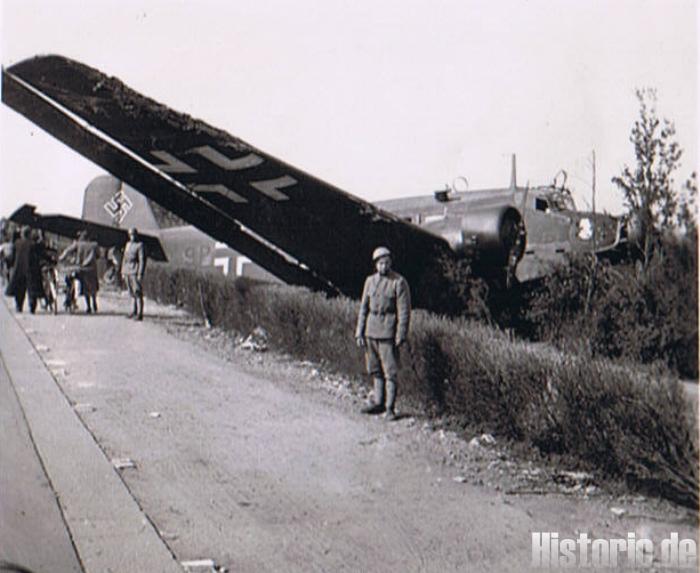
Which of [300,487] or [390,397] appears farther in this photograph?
[390,397]

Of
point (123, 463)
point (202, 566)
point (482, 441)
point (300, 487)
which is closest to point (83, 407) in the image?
point (123, 463)

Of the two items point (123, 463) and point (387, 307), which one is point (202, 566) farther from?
point (387, 307)

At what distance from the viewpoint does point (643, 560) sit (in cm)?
416

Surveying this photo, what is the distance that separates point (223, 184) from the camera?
10.3m

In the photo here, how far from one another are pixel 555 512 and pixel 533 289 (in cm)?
591

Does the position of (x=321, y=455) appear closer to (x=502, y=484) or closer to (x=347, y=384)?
(x=502, y=484)

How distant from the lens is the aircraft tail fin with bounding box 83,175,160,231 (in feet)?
100

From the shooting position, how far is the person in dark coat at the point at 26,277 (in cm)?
1540

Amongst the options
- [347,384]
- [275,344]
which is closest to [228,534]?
[347,384]

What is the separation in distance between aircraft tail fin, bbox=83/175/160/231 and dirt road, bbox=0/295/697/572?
22.0m

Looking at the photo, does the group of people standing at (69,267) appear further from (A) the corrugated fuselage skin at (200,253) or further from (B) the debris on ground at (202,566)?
(B) the debris on ground at (202,566)

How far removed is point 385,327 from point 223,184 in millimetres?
→ 3530

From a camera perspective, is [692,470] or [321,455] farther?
[321,455]

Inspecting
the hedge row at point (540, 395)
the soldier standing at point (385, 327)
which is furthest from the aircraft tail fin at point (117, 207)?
the soldier standing at point (385, 327)
